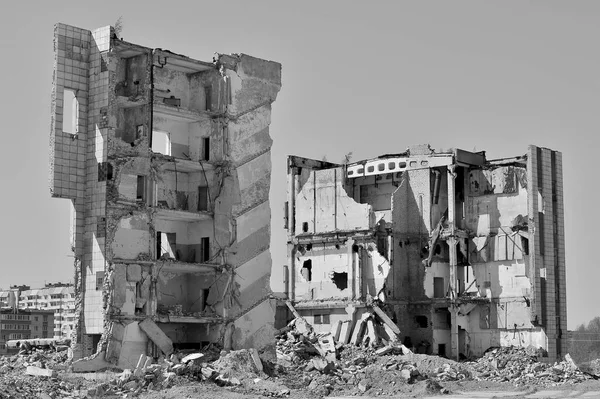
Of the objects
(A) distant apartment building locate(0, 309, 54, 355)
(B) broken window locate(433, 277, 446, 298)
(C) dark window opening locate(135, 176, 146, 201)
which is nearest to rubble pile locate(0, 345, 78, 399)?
(C) dark window opening locate(135, 176, 146, 201)

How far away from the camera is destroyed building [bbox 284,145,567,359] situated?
175ft

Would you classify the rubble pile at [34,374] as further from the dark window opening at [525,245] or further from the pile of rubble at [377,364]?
the dark window opening at [525,245]

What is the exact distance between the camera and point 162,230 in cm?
4384

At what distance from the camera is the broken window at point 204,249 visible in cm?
4403

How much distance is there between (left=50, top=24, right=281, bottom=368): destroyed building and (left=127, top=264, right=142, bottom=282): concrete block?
3cm

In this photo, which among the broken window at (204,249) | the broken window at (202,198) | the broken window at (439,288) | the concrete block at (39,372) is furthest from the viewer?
the broken window at (439,288)

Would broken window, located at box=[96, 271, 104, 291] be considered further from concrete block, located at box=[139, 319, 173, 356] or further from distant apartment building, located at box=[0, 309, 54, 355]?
distant apartment building, located at box=[0, 309, 54, 355]

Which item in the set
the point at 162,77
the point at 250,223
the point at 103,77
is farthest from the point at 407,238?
the point at 103,77

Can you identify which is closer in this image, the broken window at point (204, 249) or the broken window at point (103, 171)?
the broken window at point (103, 171)

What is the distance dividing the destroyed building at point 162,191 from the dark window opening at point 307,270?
34.7 ft

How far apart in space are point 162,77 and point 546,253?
19.6 metres

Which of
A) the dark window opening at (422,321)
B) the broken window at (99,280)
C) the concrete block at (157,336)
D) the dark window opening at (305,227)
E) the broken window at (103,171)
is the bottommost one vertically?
the concrete block at (157,336)

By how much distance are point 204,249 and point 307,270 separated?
41.9 feet

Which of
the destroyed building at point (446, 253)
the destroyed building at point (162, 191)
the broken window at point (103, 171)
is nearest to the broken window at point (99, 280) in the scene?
the destroyed building at point (162, 191)
